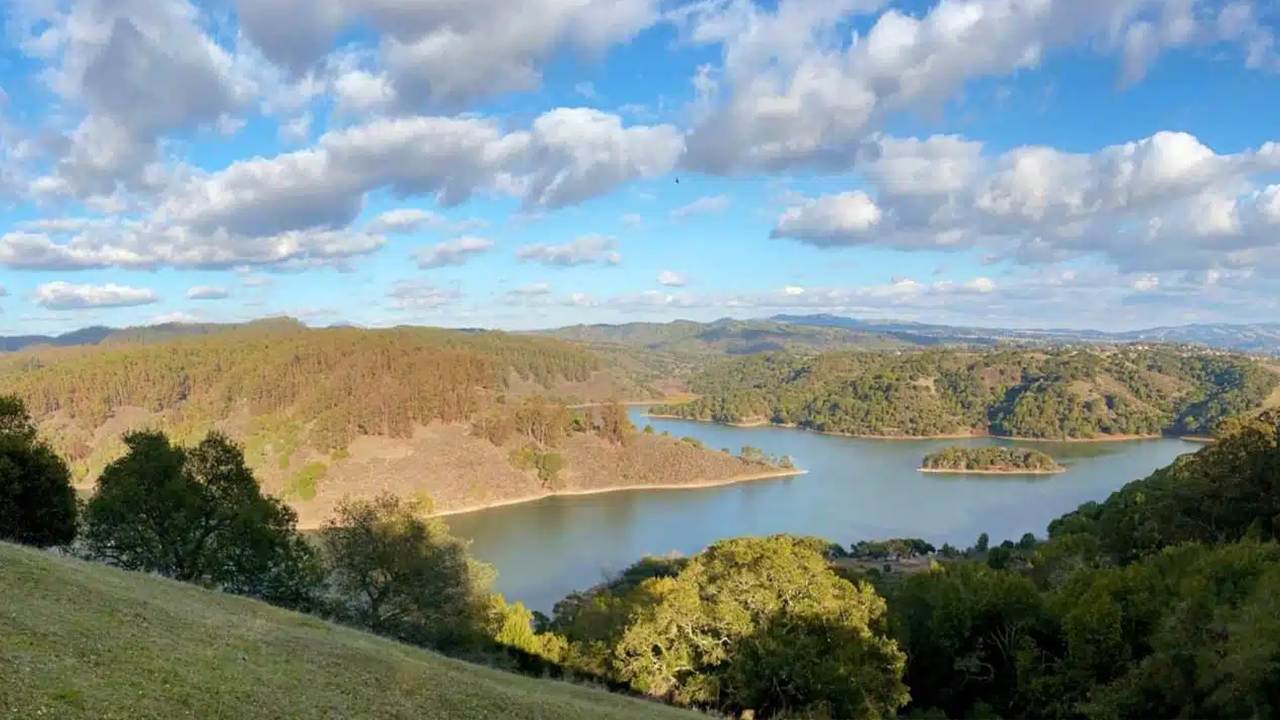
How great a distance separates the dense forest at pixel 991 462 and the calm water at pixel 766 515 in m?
3.69

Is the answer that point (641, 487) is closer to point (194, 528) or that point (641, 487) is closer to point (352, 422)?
point (352, 422)

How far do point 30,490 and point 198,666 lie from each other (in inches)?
841

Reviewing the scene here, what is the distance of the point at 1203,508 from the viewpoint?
148ft

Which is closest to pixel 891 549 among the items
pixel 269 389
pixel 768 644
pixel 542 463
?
pixel 542 463

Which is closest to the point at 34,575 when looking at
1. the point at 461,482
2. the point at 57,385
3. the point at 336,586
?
the point at 336,586

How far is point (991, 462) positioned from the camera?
16125 cm

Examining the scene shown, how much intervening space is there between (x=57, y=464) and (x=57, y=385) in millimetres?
154652

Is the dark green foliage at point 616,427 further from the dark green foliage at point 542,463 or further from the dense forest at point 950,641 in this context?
the dense forest at point 950,641

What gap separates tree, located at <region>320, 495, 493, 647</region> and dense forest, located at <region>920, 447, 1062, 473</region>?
147904mm

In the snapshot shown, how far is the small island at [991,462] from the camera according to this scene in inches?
6235

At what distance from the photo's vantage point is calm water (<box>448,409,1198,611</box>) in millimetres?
93688

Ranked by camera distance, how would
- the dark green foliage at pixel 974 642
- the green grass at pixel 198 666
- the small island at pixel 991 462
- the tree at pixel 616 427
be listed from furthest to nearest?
the small island at pixel 991 462
the tree at pixel 616 427
the dark green foliage at pixel 974 642
the green grass at pixel 198 666

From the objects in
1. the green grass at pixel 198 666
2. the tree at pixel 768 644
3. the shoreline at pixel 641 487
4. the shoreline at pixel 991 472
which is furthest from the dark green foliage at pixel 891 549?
the green grass at pixel 198 666

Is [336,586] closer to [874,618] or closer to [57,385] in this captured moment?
[874,618]
